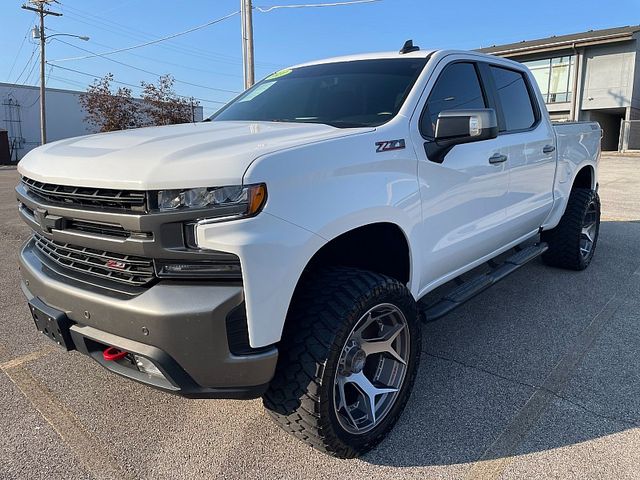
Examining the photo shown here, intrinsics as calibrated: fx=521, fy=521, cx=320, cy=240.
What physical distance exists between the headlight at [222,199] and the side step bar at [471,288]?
1452 millimetres

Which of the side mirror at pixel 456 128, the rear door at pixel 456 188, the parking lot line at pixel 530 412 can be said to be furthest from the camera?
the rear door at pixel 456 188

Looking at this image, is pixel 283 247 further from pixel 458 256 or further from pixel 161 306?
pixel 458 256

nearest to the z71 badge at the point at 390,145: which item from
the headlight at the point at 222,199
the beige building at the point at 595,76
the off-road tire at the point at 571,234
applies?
the headlight at the point at 222,199

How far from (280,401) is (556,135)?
3.64 m

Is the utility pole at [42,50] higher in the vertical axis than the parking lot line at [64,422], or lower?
higher

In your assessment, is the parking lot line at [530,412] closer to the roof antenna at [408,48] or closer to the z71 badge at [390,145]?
the z71 badge at [390,145]

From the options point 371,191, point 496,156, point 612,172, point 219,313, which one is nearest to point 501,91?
point 496,156

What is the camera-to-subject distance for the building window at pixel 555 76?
1254 inches

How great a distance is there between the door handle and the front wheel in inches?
51.9

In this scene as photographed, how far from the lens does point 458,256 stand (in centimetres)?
324

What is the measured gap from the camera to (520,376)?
10.4 ft

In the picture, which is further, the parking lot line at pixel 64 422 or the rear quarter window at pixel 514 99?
the rear quarter window at pixel 514 99

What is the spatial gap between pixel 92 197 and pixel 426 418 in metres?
1.95

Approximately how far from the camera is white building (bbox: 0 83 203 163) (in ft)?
134
